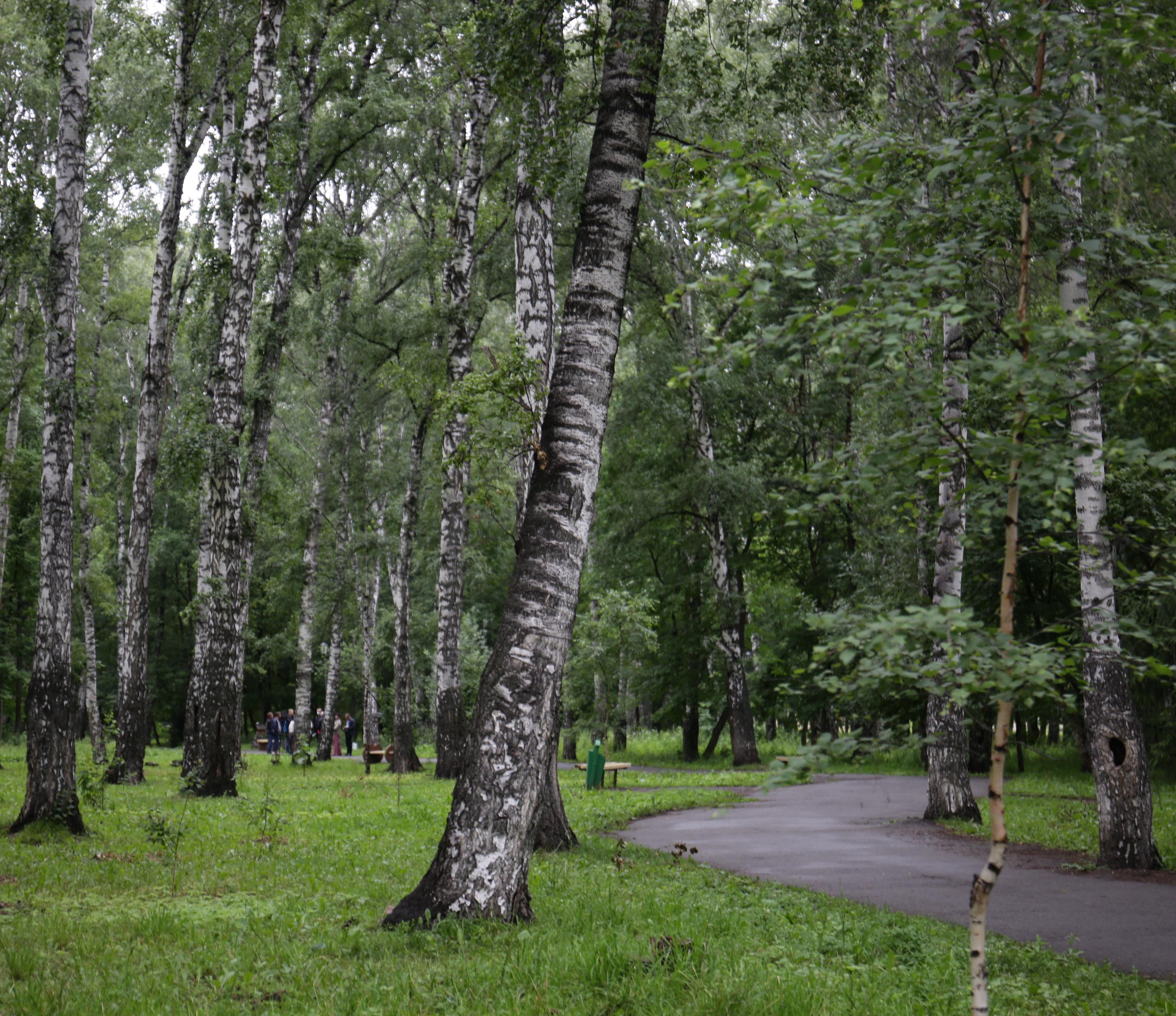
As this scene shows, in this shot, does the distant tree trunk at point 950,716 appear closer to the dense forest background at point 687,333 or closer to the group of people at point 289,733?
the dense forest background at point 687,333

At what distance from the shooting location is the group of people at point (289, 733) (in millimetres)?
32438

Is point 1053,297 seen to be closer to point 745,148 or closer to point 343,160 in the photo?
point 745,148

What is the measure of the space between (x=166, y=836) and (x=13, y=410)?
19.7m

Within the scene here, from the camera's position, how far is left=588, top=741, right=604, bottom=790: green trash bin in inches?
795

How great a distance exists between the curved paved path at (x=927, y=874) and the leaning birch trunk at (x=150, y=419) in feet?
34.2

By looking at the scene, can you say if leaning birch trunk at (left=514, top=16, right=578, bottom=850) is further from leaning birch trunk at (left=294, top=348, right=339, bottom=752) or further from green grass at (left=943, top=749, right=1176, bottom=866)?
leaning birch trunk at (left=294, top=348, right=339, bottom=752)

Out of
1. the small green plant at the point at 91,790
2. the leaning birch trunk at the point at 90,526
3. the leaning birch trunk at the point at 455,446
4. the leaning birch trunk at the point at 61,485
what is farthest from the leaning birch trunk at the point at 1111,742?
the leaning birch trunk at the point at 90,526

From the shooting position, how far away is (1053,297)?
13.9 metres

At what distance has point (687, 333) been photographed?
→ 82.9 ft

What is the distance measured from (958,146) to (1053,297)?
11.7 metres

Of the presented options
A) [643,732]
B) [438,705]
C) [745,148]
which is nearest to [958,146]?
[745,148]

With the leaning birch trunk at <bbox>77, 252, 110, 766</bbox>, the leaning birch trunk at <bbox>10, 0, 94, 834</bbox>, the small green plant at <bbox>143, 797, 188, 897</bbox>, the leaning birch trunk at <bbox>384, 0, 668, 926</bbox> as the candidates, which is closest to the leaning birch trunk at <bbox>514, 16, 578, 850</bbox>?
the leaning birch trunk at <bbox>384, 0, 668, 926</bbox>

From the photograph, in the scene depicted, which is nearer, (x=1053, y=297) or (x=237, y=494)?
(x=1053, y=297)

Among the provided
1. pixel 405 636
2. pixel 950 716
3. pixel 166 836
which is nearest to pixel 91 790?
pixel 166 836
